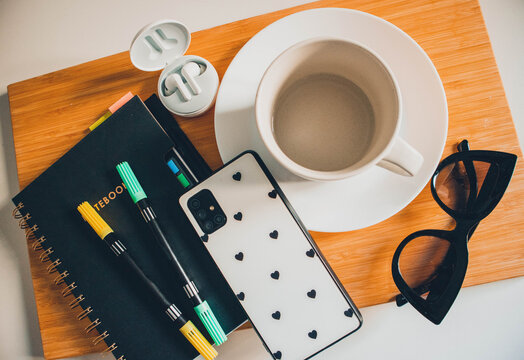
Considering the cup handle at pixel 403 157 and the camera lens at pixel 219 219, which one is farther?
the camera lens at pixel 219 219

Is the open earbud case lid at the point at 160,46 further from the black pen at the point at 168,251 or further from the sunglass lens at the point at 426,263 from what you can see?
the sunglass lens at the point at 426,263

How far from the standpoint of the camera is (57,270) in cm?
53

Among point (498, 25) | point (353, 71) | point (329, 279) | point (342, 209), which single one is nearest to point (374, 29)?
point (353, 71)

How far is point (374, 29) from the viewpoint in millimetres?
419

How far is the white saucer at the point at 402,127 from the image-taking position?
1.35ft

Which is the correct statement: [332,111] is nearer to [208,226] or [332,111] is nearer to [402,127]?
[402,127]

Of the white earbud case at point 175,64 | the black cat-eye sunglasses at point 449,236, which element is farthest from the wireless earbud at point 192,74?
the black cat-eye sunglasses at point 449,236

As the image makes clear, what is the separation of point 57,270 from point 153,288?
19 cm

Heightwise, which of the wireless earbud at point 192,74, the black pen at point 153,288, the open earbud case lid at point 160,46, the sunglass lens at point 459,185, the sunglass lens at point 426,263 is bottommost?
the sunglass lens at point 426,263

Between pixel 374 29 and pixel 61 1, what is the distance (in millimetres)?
772

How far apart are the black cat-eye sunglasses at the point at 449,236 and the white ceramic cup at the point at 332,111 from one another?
173 mm

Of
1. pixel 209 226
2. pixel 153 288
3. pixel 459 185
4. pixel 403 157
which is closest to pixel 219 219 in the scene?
pixel 209 226

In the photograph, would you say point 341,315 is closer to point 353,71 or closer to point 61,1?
point 353,71

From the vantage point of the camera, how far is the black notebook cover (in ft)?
1.62
